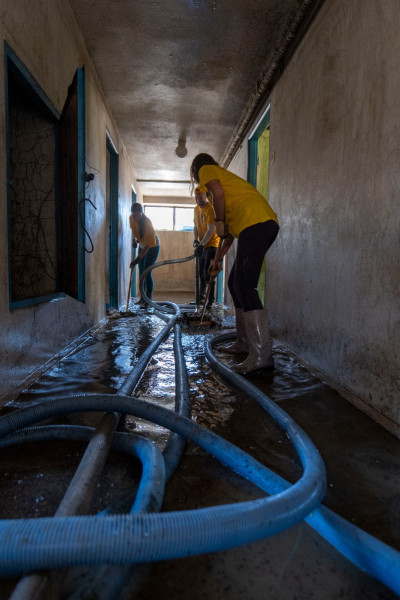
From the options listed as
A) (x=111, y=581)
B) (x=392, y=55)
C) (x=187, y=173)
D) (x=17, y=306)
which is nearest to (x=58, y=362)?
(x=17, y=306)

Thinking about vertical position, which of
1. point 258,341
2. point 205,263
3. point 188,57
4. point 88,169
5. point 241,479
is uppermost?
point 188,57

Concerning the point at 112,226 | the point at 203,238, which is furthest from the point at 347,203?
the point at 112,226

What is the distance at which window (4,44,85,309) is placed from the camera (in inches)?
103

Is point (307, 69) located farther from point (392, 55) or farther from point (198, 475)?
point (198, 475)

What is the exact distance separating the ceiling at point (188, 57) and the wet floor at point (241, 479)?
281cm

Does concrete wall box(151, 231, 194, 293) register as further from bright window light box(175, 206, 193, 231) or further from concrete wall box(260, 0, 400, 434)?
concrete wall box(260, 0, 400, 434)

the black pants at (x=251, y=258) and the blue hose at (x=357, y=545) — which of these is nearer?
the blue hose at (x=357, y=545)

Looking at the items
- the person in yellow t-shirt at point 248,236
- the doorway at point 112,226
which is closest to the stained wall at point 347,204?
the person in yellow t-shirt at point 248,236

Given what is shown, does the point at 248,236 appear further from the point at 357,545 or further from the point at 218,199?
the point at 357,545

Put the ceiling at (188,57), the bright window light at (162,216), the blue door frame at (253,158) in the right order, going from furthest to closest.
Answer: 1. the bright window light at (162,216)
2. the blue door frame at (253,158)
3. the ceiling at (188,57)

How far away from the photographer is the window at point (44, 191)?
2.61 meters

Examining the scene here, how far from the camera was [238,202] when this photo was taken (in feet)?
7.92

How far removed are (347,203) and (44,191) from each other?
7.12 feet

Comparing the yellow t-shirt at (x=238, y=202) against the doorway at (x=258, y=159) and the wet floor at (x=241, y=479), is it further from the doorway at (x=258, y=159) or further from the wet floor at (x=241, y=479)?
the doorway at (x=258, y=159)
